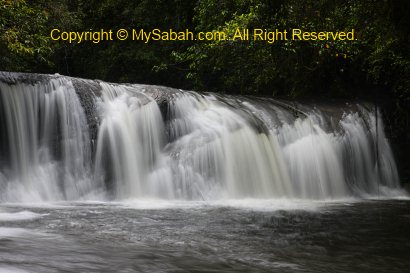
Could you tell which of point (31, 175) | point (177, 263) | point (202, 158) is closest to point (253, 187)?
point (202, 158)

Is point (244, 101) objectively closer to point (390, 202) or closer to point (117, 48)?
point (390, 202)

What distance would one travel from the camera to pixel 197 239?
539cm

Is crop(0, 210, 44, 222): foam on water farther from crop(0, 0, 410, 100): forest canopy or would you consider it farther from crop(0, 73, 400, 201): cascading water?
crop(0, 0, 410, 100): forest canopy

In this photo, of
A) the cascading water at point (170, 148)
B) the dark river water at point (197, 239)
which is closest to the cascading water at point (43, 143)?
the cascading water at point (170, 148)

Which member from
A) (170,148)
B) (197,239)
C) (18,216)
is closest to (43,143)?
(170,148)

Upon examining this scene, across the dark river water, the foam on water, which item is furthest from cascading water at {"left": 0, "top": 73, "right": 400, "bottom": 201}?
the foam on water

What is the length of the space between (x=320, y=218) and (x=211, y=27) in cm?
1064

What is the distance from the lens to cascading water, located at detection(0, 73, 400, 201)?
907 centimetres

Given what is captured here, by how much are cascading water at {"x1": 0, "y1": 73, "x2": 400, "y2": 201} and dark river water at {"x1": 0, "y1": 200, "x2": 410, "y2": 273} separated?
125 centimetres

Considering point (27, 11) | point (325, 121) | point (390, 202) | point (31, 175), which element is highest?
point (27, 11)

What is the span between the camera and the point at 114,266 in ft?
13.5

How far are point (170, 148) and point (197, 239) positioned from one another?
4.82 m

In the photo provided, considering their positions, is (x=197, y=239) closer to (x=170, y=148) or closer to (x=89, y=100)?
(x=170, y=148)

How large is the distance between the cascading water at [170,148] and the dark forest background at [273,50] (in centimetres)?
168
